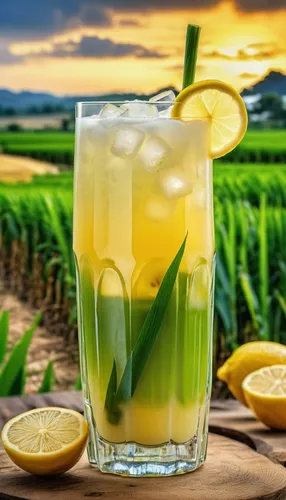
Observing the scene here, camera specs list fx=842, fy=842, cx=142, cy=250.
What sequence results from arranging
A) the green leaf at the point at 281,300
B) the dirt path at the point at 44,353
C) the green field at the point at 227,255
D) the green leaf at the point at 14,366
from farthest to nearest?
the dirt path at the point at 44,353 < the green field at the point at 227,255 < the green leaf at the point at 281,300 < the green leaf at the point at 14,366

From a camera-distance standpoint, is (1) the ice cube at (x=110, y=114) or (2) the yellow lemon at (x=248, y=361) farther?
(2) the yellow lemon at (x=248, y=361)

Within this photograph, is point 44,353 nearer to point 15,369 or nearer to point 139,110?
point 15,369

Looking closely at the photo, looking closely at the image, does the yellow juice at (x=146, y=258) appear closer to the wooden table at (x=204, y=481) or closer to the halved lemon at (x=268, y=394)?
the wooden table at (x=204, y=481)

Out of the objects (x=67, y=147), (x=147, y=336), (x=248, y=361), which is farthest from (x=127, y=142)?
(x=67, y=147)

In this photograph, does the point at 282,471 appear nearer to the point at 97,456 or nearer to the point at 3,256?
the point at 97,456

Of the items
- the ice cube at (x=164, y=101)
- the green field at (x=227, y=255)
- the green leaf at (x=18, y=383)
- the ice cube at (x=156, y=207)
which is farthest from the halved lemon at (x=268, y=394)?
the green field at (x=227, y=255)

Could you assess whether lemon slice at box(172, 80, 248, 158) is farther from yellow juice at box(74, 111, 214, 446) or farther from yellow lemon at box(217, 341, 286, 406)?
yellow lemon at box(217, 341, 286, 406)
